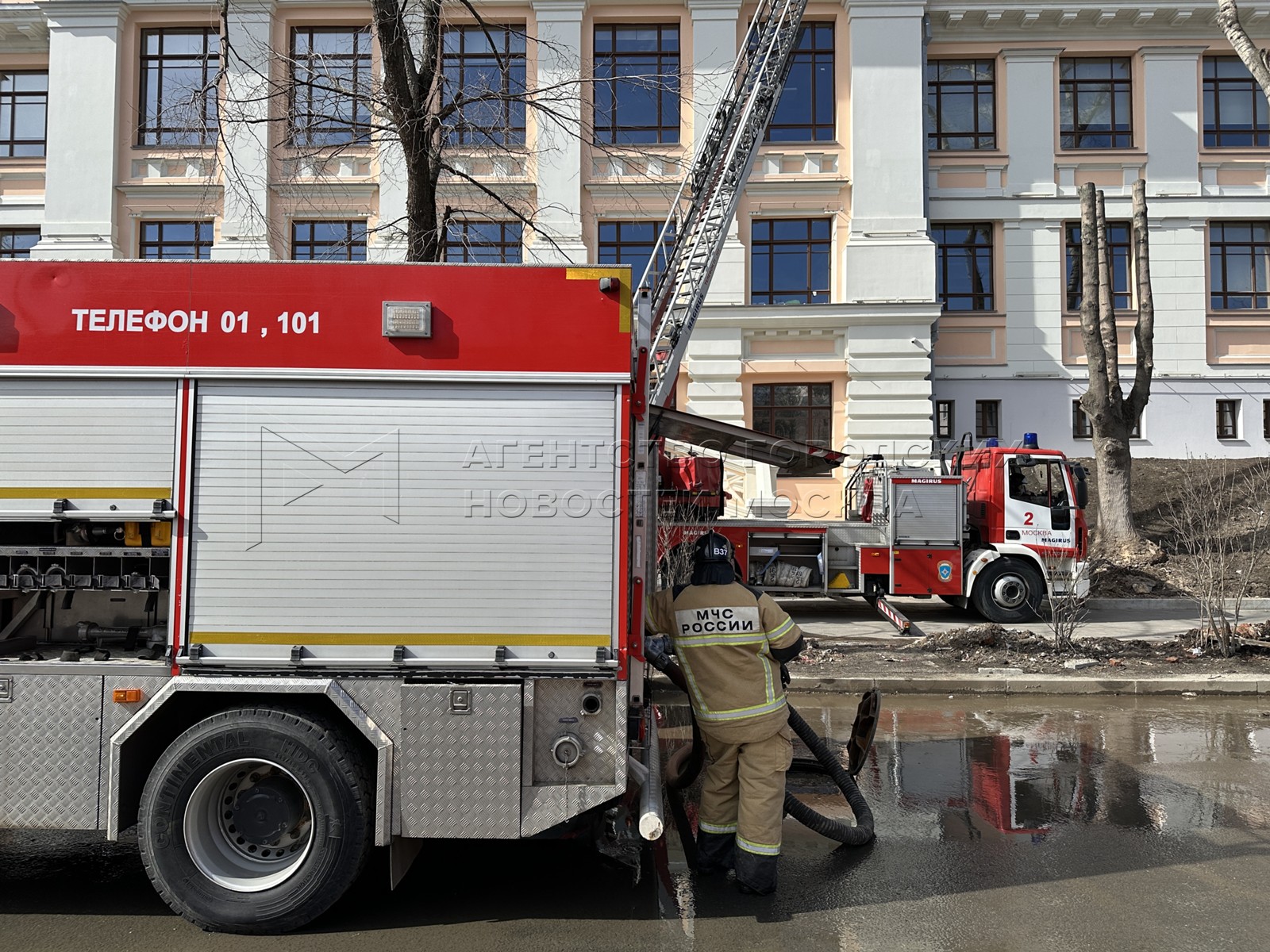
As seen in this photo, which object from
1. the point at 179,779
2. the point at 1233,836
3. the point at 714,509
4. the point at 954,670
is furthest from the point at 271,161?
the point at 1233,836

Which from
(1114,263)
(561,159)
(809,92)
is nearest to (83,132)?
(561,159)

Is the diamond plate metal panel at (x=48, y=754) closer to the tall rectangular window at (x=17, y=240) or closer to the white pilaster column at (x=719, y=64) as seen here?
the white pilaster column at (x=719, y=64)

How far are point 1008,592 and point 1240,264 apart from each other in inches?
575

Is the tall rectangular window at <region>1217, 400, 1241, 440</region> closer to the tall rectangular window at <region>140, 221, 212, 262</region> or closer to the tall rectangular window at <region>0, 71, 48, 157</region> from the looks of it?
the tall rectangular window at <region>140, 221, 212, 262</region>

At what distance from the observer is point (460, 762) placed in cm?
414

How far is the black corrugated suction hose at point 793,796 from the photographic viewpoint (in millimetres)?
5078

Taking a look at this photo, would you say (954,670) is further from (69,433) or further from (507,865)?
(69,433)

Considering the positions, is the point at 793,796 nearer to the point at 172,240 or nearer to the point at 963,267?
the point at 963,267

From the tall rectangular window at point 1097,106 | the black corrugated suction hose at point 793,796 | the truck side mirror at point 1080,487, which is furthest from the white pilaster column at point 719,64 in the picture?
the black corrugated suction hose at point 793,796

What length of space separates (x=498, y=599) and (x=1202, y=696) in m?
8.47

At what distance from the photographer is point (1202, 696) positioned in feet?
31.2

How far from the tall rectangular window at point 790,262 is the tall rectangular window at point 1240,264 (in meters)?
9.77

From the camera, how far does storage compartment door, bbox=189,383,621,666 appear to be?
418 centimetres

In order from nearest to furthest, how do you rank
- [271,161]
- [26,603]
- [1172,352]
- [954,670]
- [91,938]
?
1. [91,938]
2. [26,603]
3. [954,670]
4. [271,161]
5. [1172,352]
